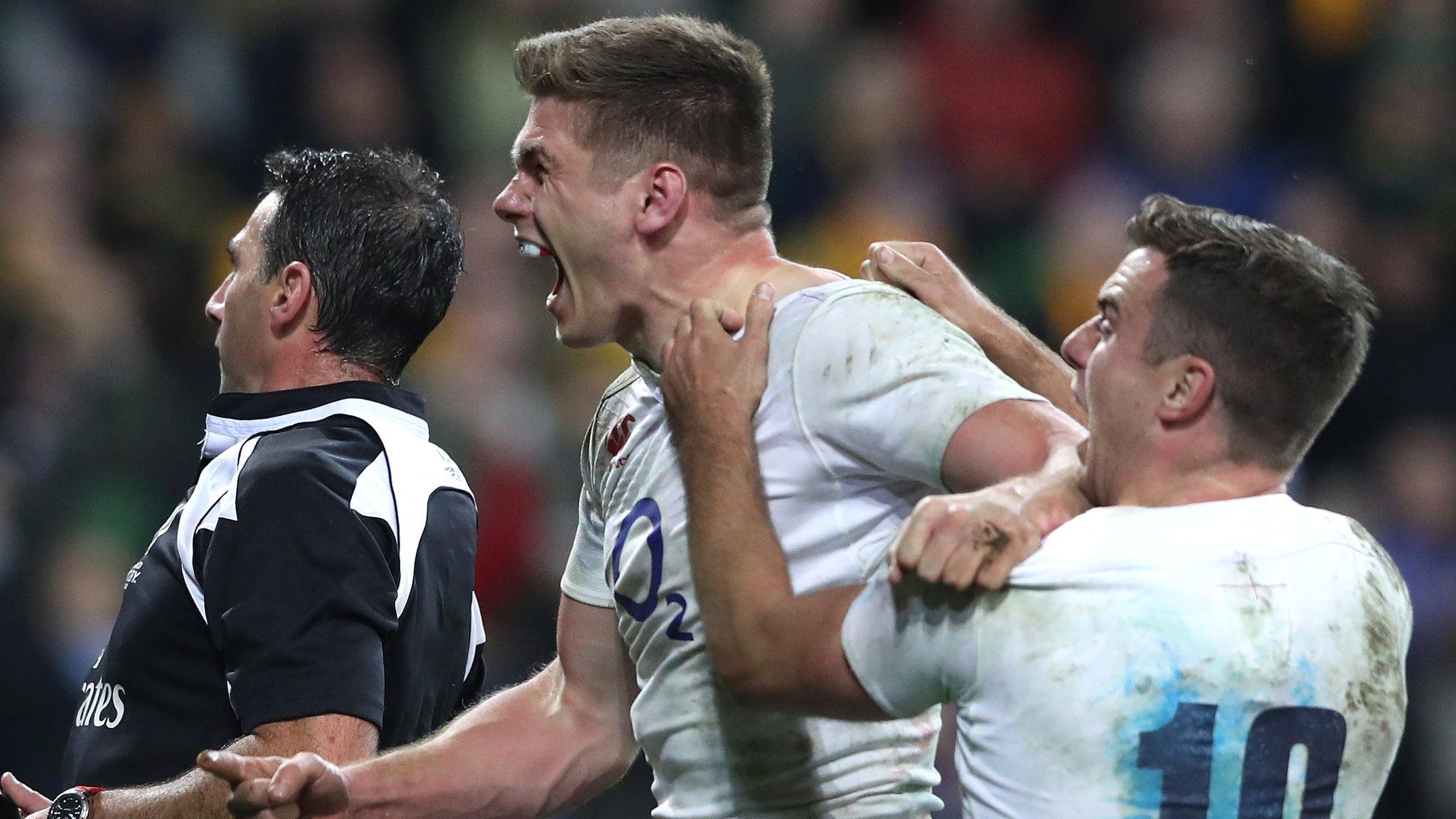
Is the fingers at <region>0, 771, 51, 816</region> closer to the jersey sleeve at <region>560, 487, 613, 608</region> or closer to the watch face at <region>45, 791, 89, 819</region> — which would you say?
the watch face at <region>45, 791, 89, 819</region>

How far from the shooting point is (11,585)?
237 inches

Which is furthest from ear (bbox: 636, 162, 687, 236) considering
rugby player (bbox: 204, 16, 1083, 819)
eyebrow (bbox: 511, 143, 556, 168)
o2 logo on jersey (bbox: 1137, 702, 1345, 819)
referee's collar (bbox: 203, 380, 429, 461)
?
o2 logo on jersey (bbox: 1137, 702, 1345, 819)

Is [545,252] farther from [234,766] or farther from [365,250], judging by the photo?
[234,766]

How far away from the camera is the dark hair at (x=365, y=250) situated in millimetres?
3430

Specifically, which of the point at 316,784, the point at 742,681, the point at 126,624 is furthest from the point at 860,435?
the point at 126,624

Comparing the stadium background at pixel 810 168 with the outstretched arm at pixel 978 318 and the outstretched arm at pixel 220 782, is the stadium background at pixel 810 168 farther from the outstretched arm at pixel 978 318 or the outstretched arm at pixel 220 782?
the outstretched arm at pixel 978 318

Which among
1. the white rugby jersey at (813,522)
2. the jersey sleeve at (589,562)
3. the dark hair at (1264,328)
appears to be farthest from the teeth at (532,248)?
the dark hair at (1264,328)

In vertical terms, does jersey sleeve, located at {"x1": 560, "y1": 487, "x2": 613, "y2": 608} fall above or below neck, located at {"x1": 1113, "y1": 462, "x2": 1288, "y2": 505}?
below

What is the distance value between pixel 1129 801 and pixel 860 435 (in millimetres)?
710

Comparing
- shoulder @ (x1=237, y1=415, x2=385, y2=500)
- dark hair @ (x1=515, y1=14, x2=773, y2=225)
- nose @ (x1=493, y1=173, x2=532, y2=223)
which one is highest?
dark hair @ (x1=515, y1=14, x2=773, y2=225)

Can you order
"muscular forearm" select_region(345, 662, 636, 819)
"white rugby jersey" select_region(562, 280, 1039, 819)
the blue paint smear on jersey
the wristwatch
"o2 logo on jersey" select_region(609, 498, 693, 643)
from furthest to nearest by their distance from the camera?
"muscular forearm" select_region(345, 662, 636, 819), the wristwatch, "o2 logo on jersey" select_region(609, 498, 693, 643), "white rugby jersey" select_region(562, 280, 1039, 819), the blue paint smear on jersey

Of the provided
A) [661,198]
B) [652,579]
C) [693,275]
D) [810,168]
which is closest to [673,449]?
[652,579]

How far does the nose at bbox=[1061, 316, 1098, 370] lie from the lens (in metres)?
2.54

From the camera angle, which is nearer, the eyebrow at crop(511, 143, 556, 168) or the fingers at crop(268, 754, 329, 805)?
the fingers at crop(268, 754, 329, 805)
